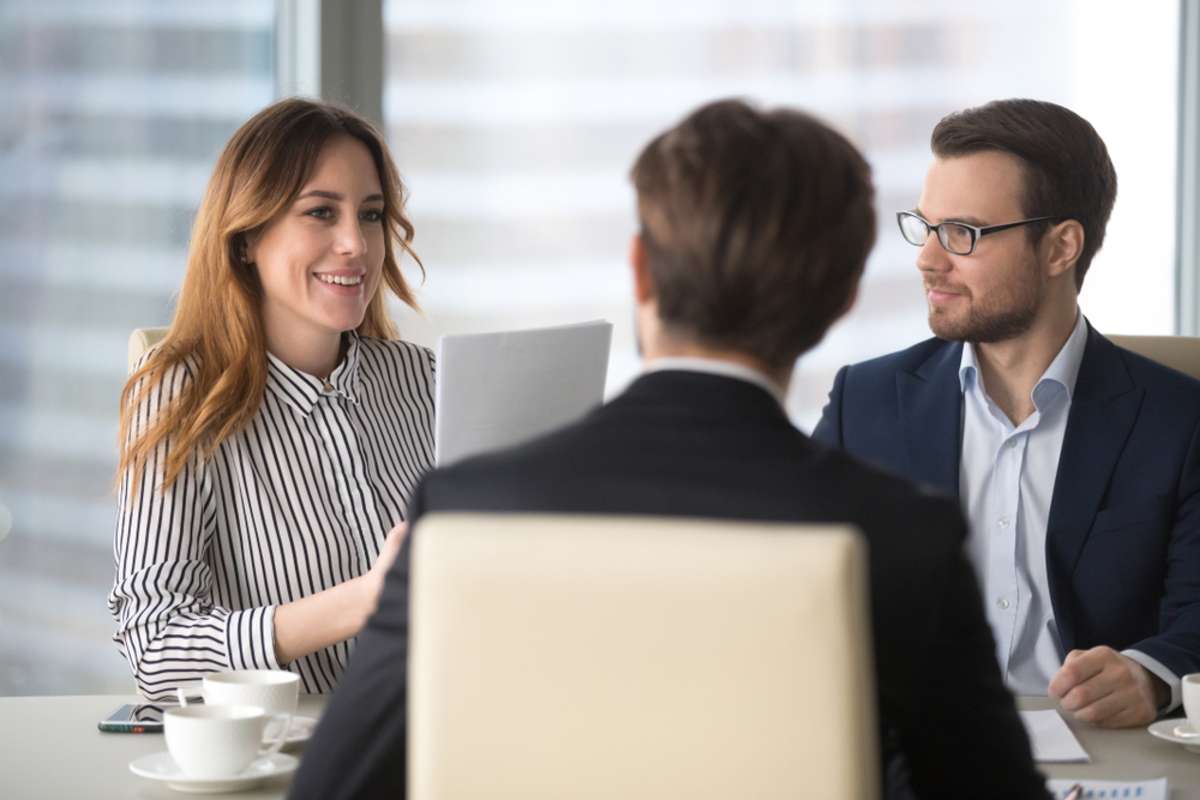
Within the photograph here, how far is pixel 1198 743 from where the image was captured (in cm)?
152

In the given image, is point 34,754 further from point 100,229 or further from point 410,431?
point 100,229

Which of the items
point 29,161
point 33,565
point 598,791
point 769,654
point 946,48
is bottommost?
point 33,565

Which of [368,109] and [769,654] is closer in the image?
[769,654]

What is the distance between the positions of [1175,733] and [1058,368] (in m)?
0.81

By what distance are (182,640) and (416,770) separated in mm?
1011

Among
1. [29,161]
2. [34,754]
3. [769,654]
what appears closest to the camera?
[769,654]

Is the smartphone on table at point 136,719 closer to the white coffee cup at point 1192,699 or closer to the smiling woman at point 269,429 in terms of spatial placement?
A: the smiling woman at point 269,429

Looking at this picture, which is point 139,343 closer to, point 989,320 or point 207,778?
point 207,778

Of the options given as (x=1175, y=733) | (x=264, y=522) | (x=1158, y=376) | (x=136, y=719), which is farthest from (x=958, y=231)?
(x=136, y=719)

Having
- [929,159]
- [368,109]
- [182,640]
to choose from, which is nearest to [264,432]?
[182,640]

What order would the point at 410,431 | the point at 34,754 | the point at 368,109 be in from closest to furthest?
the point at 34,754 < the point at 410,431 < the point at 368,109

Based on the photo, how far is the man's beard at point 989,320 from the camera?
2.27 m

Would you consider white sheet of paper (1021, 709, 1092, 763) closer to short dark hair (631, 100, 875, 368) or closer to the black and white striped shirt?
short dark hair (631, 100, 875, 368)

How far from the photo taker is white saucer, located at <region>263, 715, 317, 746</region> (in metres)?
1.46
